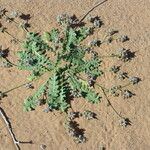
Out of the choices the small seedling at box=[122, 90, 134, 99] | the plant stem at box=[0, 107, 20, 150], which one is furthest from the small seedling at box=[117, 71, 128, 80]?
the plant stem at box=[0, 107, 20, 150]

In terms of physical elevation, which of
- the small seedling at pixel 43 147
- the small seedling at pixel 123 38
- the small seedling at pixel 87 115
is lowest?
the small seedling at pixel 43 147

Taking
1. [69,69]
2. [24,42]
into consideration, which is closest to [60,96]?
[69,69]

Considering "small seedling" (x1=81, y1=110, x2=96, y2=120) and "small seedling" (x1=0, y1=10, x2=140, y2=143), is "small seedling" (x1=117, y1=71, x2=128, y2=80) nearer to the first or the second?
"small seedling" (x1=0, y1=10, x2=140, y2=143)

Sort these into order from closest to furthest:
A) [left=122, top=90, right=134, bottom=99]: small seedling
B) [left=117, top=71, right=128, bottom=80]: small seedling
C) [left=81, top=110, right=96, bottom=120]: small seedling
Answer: [left=81, top=110, right=96, bottom=120]: small seedling < [left=122, top=90, right=134, bottom=99]: small seedling < [left=117, top=71, right=128, bottom=80]: small seedling

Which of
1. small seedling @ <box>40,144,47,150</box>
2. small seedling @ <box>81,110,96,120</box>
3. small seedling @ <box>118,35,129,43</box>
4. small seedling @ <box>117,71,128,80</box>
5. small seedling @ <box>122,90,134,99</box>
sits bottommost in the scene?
small seedling @ <box>40,144,47,150</box>

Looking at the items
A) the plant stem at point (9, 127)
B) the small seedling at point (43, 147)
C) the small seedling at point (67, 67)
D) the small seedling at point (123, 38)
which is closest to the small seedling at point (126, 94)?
the small seedling at point (67, 67)

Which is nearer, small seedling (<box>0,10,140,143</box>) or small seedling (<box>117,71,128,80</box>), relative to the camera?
small seedling (<box>0,10,140,143</box>)

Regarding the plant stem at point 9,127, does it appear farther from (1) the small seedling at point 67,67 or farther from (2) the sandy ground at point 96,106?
(1) the small seedling at point 67,67

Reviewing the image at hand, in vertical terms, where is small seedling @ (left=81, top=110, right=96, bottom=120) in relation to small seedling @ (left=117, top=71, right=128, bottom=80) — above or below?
below

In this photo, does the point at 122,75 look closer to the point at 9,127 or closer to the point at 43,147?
the point at 43,147
